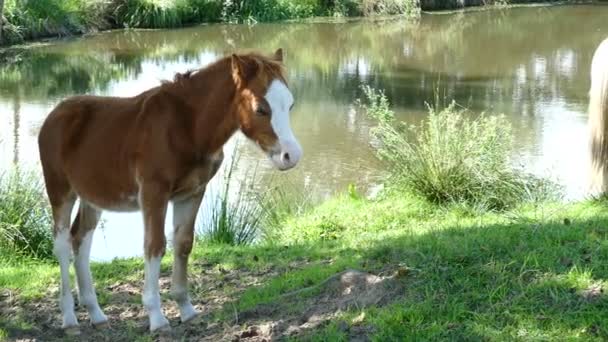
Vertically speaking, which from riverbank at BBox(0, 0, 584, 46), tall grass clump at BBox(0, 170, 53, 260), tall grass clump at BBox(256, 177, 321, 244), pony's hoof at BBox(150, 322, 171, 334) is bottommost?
tall grass clump at BBox(256, 177, 321, 244)

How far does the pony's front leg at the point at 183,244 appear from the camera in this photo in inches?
198

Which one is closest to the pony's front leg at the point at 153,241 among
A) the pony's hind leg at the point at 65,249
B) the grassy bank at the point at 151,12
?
the pony's hind leg at the point at 65,249

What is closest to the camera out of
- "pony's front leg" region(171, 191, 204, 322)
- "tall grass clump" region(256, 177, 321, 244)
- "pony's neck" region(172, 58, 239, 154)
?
"pony's neck" region(172, 58, 239, 154)

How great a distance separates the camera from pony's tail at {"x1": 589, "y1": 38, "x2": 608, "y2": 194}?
26.1 feet

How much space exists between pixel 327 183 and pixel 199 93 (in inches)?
262

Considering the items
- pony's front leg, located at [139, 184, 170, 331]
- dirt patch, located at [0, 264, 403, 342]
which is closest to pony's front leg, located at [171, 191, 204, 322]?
dirt patch, located at [0, 264, 403, 342]

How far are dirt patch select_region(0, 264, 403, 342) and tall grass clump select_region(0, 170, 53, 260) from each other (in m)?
2.09

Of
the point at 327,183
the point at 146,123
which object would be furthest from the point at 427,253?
the point at 327,183

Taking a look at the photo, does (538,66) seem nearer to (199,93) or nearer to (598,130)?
(598,130)

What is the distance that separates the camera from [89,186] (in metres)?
5.07

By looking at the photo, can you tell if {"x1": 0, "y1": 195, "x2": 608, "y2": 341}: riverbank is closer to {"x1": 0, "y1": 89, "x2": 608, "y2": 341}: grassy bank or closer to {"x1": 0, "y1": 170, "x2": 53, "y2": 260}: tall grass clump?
{"x1": 0, "y1": 89, "x2": 608, "y2": 341}: grassy bank

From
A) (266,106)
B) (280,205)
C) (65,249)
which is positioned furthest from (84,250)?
(280,205)

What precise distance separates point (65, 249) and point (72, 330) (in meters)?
0.49

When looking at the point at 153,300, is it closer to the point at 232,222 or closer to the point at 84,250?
the point at 84,250
